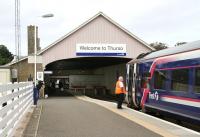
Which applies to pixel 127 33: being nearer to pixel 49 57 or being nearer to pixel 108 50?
pixel 108 50

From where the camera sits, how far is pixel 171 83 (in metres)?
15.8

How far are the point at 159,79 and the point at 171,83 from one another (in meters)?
1.54

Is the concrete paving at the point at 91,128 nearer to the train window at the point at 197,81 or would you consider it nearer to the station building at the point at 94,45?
the train window at the point at 197,81

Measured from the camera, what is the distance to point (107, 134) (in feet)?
39.0

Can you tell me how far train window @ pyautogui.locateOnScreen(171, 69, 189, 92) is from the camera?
46.2ft

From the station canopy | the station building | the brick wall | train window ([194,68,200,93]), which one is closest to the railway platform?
train window ([194,68,200,93])

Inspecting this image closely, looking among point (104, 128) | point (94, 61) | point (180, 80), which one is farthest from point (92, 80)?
point (104, 128)

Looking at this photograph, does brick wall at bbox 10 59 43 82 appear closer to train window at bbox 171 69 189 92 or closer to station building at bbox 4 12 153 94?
station building at bbox 4 12 153 94

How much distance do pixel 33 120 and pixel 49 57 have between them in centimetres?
2586

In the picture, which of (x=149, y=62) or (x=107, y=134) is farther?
(x=149, y=62)

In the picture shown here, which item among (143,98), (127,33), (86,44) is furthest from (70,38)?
(143,98)

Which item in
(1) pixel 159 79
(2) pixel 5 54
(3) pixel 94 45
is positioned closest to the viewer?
(1) pixel 159 79

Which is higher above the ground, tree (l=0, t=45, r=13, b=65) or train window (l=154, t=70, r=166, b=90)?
tree (l=0, t=45, r=13, b=65)

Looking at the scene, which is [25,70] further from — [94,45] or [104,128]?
[104,128]
